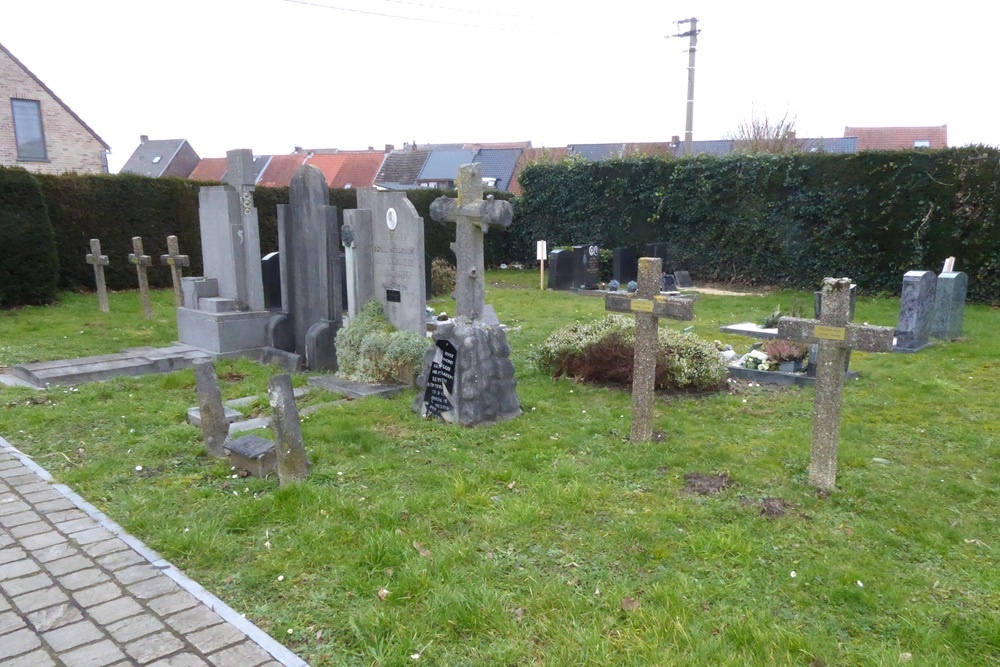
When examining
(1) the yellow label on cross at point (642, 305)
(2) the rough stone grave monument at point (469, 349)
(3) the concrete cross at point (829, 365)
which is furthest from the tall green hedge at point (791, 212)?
(2) the rough stone grave monument at point (469, 349)

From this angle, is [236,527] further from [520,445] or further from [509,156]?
[509,156]

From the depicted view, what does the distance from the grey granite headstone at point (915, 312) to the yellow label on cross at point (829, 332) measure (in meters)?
5.50

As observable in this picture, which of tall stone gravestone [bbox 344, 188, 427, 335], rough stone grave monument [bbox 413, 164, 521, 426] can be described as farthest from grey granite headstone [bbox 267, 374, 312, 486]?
tall stone gravestone [bbox 344, 188, 427, 335]

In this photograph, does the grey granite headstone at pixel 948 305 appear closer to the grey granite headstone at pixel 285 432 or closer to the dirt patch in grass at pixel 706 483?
the dirt patch in grass at pixel 706 483

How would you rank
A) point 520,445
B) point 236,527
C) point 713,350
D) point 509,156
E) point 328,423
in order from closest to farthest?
point 236,527, point 520,445, point 328,423, point 713,350, point 509,156

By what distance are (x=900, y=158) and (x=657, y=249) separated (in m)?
5.29

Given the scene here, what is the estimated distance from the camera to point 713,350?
7.25 m

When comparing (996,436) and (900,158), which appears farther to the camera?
(900,158)

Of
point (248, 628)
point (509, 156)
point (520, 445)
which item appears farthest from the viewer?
point (509, 156)

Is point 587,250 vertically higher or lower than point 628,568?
higher

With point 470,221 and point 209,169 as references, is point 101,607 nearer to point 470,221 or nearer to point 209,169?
point 470,221

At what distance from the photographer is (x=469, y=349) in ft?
19.5

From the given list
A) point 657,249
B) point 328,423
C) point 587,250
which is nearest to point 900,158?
point 657,249

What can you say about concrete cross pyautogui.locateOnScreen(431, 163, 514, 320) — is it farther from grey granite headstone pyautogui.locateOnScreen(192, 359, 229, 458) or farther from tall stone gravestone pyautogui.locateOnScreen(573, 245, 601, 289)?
tall stone gravestone pyautogui.locateOnScreen(573, 245, 601, 289)
